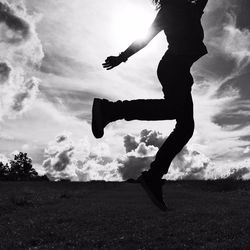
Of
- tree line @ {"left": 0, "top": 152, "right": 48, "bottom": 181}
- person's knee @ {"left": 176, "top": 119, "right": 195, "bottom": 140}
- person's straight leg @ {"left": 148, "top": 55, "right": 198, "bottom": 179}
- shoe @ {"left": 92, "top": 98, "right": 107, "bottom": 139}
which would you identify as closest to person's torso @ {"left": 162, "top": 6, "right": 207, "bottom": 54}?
person's straight leg @ {"left": 148, "top": 55, "right": 198, "bottom": 179}

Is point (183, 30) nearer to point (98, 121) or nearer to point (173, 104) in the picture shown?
point (173, 104)

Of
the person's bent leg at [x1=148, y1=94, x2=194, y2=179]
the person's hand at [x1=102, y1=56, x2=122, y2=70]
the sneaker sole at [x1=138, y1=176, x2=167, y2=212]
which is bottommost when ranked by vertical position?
the sneaker sole at [x1=138, y1=176, x2=167, y2=212]

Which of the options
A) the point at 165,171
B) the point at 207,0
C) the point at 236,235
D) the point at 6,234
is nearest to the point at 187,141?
the point at 165,171

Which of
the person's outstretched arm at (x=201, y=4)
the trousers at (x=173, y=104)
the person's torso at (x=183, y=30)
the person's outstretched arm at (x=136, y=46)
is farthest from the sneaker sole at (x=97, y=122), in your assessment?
the person's outstretched arm at (x=201, y=4)

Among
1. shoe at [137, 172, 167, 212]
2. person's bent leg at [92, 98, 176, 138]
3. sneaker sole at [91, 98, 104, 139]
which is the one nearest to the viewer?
person's bent leg at [92, 98, 176, 138]

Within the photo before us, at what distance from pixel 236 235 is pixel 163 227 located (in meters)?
3.35

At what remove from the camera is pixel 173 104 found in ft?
15.9

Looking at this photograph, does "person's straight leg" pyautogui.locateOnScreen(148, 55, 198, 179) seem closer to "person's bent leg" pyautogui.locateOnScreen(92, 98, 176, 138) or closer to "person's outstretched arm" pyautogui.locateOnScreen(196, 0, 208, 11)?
"person's bent leg" pyautogui.locateOnScreen(92, 98, 176, 138)

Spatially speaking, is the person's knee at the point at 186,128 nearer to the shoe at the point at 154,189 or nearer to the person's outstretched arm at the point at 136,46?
the shoe at the point at 154,189

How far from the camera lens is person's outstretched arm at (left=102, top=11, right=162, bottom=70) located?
489 cm

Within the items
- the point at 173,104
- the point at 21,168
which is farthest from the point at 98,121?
the point at 21,168

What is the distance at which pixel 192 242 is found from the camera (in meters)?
11.4

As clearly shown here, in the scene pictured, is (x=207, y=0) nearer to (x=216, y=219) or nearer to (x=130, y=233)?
(x=130, y=233)

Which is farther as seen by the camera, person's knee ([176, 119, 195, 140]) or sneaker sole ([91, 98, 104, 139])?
sneaker sole ([91, 98, 104, 139])
